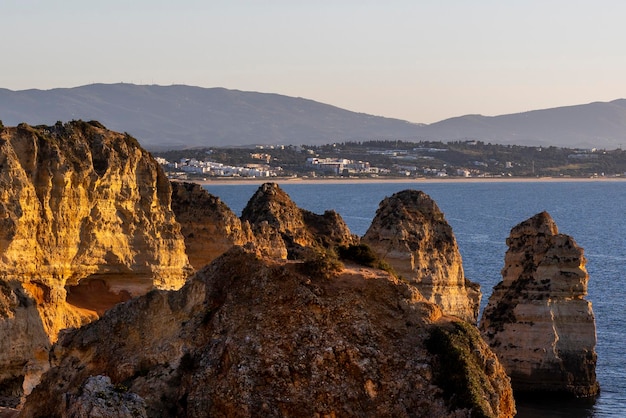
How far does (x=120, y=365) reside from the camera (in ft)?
73.5

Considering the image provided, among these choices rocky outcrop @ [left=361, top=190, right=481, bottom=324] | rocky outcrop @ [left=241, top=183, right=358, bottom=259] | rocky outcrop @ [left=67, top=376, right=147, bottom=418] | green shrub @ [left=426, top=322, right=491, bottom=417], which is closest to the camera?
rocky outcrop @ [left=67, top=376, right=147, bottom=418]

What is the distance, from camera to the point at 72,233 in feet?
138

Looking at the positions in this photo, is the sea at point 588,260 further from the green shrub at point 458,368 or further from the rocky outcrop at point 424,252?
the green shrub at point 458,368

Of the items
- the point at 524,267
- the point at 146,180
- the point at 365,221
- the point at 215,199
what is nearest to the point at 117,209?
the point at 146,180

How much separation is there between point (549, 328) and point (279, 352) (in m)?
27.5

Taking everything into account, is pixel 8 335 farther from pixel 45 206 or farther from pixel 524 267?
pixel 524 267

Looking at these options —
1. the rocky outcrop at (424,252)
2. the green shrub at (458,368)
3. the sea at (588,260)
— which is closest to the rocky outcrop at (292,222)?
the rocky outcrop at (424,252)

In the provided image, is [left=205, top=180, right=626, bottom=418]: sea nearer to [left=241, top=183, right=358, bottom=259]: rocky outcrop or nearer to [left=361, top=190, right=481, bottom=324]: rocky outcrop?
[left=361, top=190, right=481, bottom=324]: rocky outcrop

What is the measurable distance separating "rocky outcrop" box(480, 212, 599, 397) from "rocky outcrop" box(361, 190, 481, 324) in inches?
117

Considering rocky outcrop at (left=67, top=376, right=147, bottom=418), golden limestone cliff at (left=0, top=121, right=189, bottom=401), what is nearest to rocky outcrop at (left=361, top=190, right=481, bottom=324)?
golden limestone cliff at (left=0, top=121, right=189, bottom=401)

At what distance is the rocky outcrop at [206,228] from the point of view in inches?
1959

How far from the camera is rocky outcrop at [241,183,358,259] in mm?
54281

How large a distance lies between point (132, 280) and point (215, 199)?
24.3 ft

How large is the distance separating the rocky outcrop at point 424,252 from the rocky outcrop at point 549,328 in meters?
2.97
